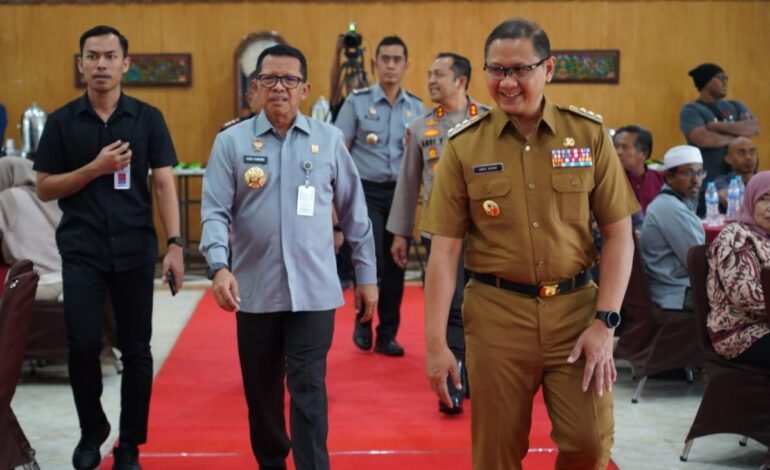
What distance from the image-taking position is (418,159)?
5.78 m

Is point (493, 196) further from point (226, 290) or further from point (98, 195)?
point (98, 195)

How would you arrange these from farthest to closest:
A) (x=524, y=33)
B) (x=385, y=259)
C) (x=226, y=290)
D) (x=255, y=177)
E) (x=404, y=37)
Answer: (x=404, y=37) → (x=385, y=259) → (x=255, y=177) → (x=226, y=290) → (x=524, y=33)

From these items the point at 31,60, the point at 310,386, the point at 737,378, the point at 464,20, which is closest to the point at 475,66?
the point at 464,20

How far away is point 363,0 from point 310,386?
7723 millimetres

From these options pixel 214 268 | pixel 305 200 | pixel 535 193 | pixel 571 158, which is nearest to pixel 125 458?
pixel 214 268

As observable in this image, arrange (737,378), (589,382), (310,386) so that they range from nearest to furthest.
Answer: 1. (589,382)
2. (310,386)
3. (737,378)

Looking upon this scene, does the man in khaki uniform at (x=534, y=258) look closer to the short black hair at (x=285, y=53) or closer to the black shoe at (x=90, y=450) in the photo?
the short black hair at (x=285, y=53)

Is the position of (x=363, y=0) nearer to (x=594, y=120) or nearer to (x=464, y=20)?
(x=464, y=20)

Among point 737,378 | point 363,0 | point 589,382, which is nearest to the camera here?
point 589,382

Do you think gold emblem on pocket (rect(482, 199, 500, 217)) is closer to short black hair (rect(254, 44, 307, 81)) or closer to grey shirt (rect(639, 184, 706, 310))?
short black hair (rect(254, 44, 307, 81))

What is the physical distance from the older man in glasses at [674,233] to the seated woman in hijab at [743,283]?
1045 mm

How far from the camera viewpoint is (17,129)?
11211 millimetres

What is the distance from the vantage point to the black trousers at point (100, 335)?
14.8 feet

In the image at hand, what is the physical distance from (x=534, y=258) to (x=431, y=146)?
2.50 meters
